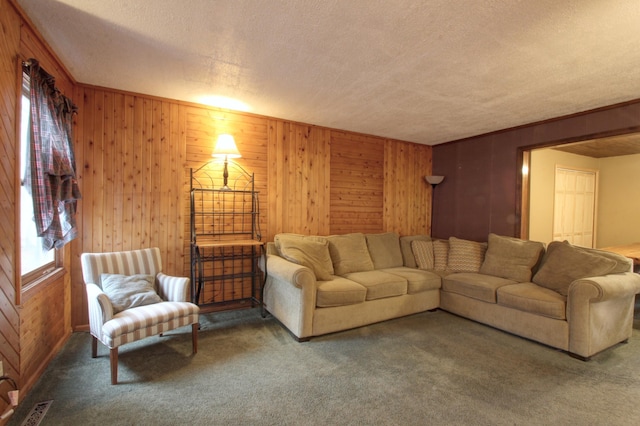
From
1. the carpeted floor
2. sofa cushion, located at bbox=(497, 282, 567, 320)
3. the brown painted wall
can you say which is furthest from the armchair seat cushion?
the brown painted wall

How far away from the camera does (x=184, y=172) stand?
11.4ft

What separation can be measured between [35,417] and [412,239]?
13.8 ft

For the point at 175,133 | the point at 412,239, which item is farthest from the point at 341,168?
the point at 175,133

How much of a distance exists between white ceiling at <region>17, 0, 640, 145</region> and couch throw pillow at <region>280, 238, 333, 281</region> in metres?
1.57

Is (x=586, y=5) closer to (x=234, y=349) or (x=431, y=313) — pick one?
(x=431, y=313)

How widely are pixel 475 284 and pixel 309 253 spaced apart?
191cm

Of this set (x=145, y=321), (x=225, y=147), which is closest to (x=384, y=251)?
(x=225, y=147)

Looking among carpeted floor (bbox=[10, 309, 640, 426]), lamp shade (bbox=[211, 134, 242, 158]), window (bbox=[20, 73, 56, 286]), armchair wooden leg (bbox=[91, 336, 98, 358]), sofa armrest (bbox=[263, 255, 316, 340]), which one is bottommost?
carpeted floor (bbox=[10, 309, 640, 426])

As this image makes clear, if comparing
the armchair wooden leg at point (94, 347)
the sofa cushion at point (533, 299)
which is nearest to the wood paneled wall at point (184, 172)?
the armchair wooden leg at point (94, 347)

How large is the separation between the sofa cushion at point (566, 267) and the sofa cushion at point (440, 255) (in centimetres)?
107

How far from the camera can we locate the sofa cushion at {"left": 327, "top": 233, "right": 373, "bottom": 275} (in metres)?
3.72

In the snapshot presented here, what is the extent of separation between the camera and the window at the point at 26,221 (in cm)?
207

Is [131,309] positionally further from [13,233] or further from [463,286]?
[463,286]

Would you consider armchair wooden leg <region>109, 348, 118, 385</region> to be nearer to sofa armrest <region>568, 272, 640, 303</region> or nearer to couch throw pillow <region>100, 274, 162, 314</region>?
couch throw pillow <region>100, 274, 162, 314</region>
